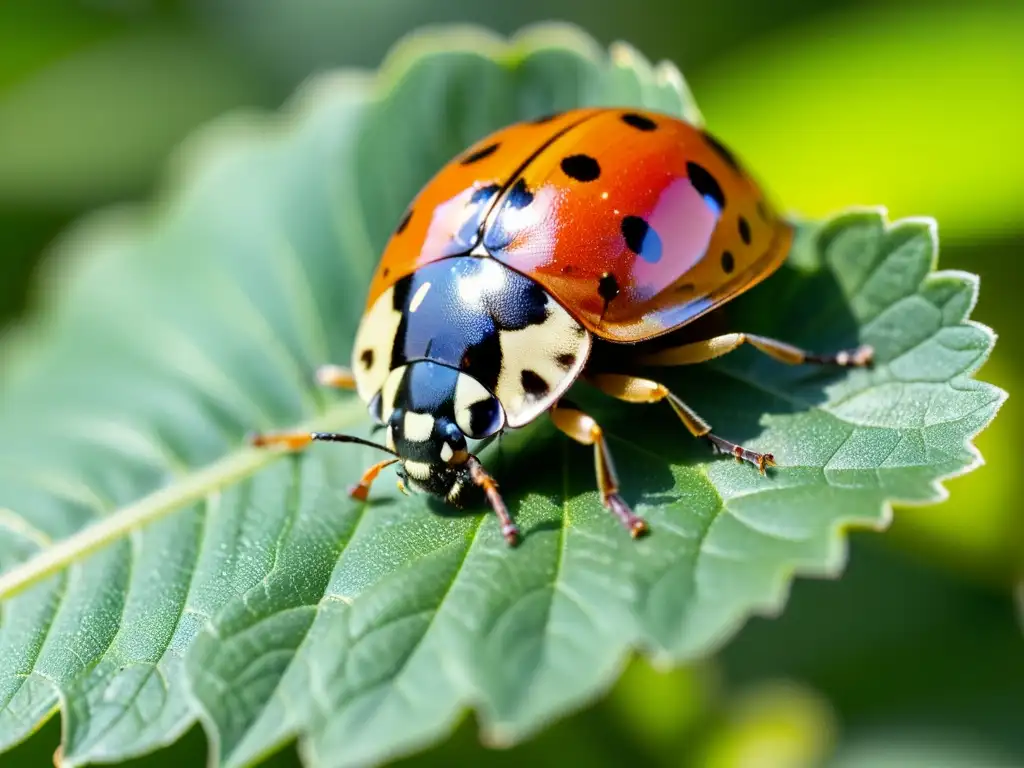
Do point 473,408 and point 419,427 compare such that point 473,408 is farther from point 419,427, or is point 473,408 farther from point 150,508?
point 150,508

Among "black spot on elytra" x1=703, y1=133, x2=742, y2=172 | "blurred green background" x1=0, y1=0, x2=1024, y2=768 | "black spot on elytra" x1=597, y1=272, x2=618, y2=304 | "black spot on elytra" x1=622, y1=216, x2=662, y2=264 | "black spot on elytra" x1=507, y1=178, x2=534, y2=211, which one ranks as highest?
"black spot on elytra" x1=507, y1=178, x2=534, y2=211

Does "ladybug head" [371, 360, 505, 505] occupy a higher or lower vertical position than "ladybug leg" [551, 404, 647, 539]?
higher

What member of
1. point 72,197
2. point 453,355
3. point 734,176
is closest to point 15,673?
point 453,355

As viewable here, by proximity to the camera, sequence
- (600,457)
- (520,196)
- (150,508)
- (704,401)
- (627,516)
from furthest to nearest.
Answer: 1. (150,508)
2. (704,401)
3. (520,196)
4. (600,457)
5. (627,516)

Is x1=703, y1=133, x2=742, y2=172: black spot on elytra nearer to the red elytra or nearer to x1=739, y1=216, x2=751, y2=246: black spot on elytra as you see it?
the red elytra

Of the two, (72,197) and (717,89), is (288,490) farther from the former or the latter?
(72,197)

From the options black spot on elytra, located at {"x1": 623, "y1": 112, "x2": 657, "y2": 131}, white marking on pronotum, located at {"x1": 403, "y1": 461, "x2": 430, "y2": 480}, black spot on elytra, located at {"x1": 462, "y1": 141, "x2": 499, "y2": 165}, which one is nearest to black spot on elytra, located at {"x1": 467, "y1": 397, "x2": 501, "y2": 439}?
white marking on pronotum, located at {"x1": 403, "y1": 461, "x2": 430, "y2": 480}

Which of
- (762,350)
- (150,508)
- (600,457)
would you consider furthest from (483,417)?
(150,508)
